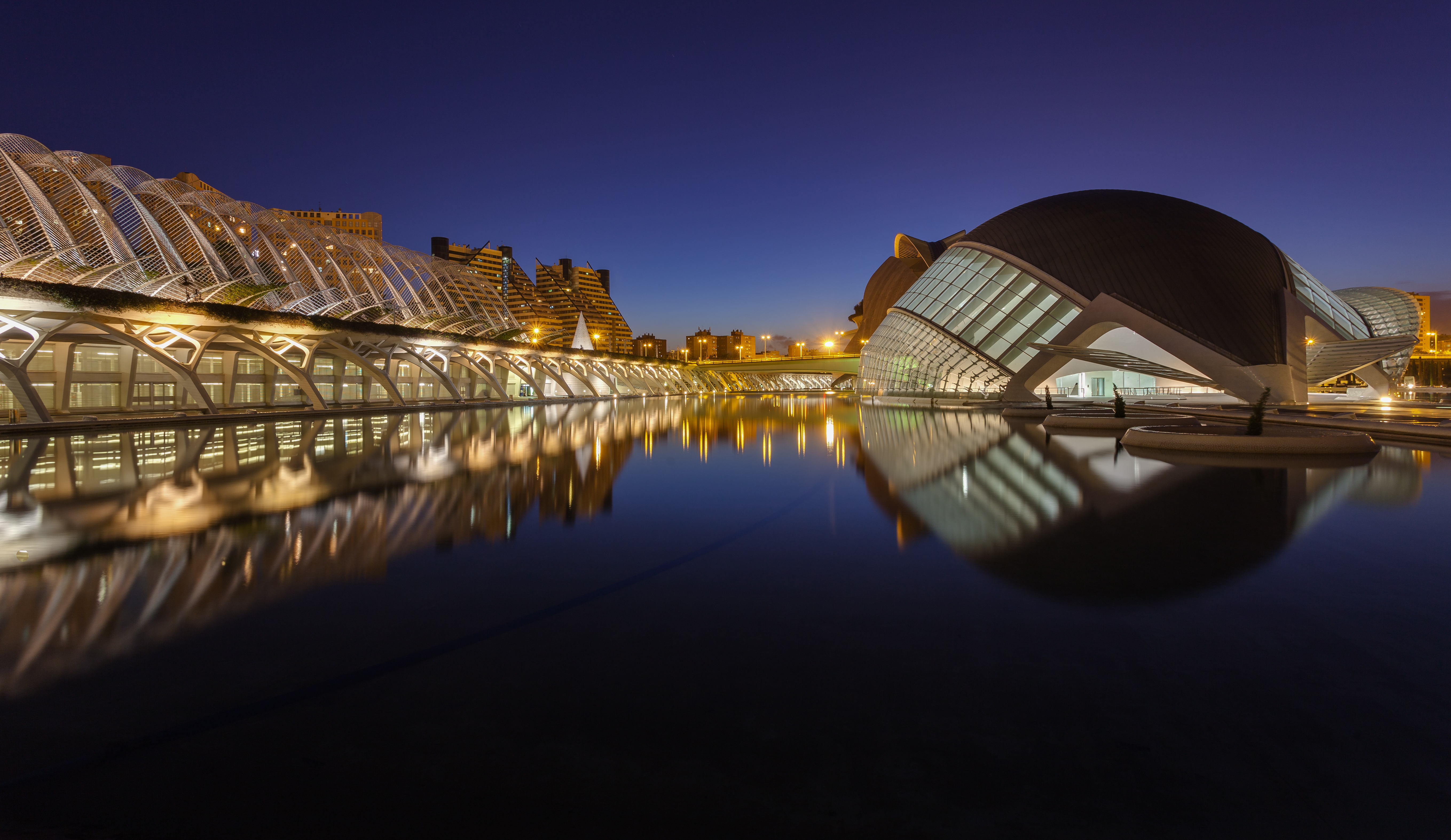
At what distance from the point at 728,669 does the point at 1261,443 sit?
13.2 m

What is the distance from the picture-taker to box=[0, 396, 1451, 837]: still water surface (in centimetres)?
224

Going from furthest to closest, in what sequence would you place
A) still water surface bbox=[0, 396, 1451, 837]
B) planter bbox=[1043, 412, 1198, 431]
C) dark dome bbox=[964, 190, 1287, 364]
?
dark dome bbox=[964, 190, 1287, 364], planter bbox=[1043, 412, 1198, 431], still water surface bbox=[0, 396, 1451, 837]

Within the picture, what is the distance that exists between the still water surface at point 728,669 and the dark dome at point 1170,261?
92.2 ft

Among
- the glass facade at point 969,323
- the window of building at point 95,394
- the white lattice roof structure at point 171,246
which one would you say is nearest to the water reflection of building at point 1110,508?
the glass facade at point 969,323

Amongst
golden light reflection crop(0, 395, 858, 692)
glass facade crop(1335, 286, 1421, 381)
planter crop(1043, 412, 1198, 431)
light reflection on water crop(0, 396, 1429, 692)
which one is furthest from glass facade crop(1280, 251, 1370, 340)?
golden light reflection crop(0, 395, 858, 692)

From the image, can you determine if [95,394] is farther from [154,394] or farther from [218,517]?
[218,517]

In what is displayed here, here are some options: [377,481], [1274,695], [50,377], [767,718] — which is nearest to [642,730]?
[767,718]

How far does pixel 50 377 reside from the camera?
2636 cm

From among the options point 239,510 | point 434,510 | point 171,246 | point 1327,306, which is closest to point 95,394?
point 171,246

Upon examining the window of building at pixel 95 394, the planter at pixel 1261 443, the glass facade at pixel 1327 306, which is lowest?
the planter at pixel 1261 443

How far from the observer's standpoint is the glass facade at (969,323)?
115ft

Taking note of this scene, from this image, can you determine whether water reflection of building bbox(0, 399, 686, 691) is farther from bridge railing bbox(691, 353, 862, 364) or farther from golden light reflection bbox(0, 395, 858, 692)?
bridge railing bbox(691, 353, 862, 364)

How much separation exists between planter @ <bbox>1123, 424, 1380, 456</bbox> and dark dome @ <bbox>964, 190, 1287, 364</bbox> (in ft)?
68.4

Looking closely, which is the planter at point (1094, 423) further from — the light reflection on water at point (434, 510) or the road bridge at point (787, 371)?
the road bridge at point (787, 371)
